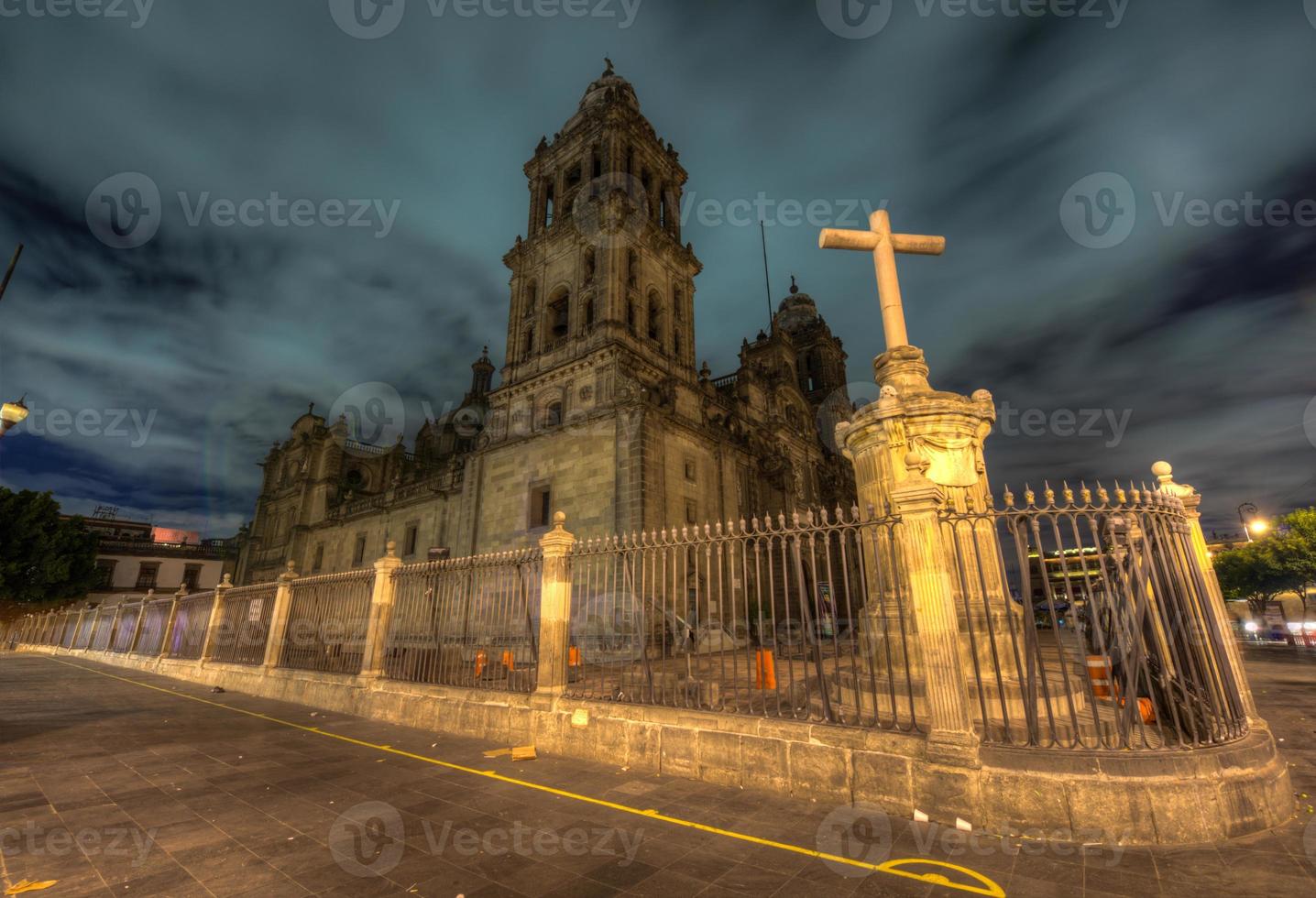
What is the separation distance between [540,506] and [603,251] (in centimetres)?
1106

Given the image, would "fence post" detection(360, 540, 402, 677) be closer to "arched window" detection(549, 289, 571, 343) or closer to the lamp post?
the lamp post

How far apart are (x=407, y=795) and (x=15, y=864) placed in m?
2.55

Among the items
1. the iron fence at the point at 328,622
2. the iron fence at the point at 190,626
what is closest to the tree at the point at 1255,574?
the iron fence at the point at 328,622

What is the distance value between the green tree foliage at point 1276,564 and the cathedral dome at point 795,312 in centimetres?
2855

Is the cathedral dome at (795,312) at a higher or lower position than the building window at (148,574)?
higher

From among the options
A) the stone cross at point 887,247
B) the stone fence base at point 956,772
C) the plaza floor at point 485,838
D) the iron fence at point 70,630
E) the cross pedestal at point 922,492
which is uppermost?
the stone cross at point 887,247

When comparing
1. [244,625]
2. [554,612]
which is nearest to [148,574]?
[244,625]

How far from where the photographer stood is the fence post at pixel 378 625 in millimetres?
9570

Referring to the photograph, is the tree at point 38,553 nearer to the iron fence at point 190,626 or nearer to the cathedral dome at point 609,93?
the iron fence at point 190,626

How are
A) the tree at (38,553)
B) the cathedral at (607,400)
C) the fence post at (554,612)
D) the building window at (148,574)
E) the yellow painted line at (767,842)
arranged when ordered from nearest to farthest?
the yellow painted line at (767,842)
the fence post at (554,612)
the cathedral at (607,400)
the tree at (38,553)
the building window at (148,574)

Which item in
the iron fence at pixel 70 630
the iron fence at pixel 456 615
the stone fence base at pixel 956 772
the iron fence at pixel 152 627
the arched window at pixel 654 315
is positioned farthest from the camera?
the iron fence at pixel 70 630

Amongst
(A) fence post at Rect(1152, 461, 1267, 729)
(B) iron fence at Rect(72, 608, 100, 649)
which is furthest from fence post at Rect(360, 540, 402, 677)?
(B) iron fence at Rect(72, 608, 100, 649)

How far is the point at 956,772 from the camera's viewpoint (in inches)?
164

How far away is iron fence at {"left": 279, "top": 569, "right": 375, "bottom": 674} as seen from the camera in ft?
33.8
